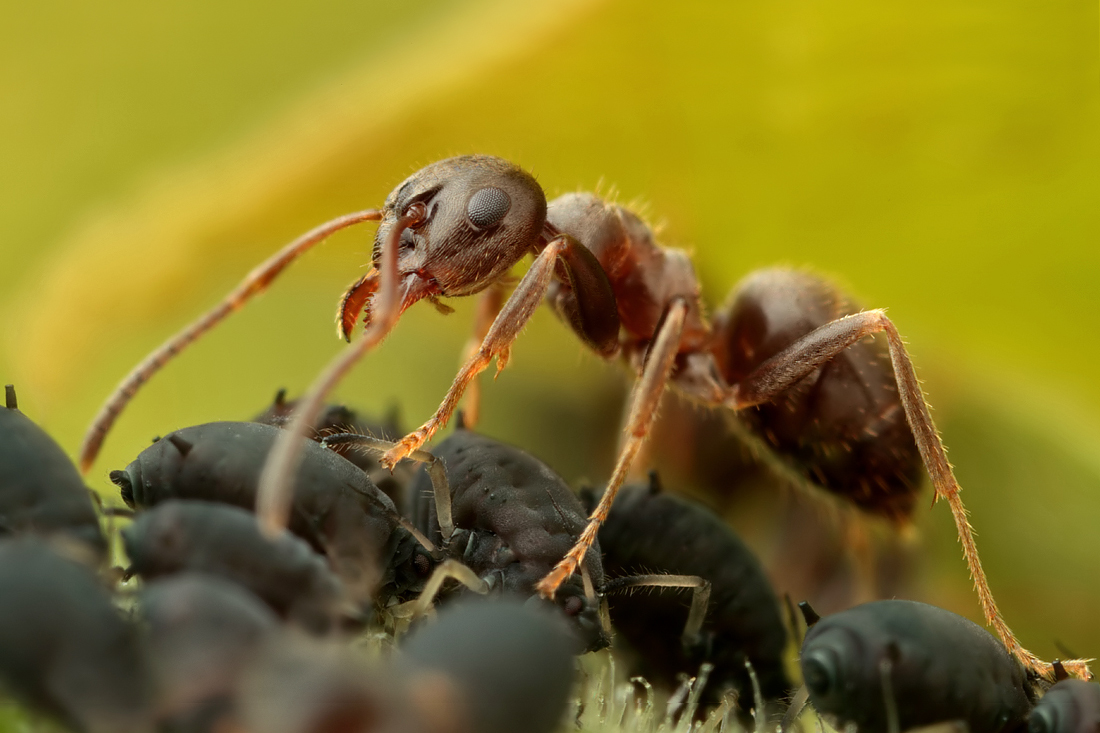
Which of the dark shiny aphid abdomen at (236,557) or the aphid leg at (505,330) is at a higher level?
the aphid leg at (505,330)

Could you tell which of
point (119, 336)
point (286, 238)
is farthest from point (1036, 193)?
point (119, 336)


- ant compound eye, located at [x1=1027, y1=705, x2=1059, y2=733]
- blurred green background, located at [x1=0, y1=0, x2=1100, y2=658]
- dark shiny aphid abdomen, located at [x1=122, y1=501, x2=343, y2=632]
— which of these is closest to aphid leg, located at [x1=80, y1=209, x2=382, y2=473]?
dark shiny aphid abdomen, located at [x1=122, y1=501, x2=343, y2=632]

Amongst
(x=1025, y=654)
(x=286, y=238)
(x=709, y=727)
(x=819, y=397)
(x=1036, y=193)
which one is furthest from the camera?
(x=286, y=238)

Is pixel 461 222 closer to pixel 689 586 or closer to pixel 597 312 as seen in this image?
→ pixel 597 312

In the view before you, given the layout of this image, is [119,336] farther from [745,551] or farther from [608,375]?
[745,551]

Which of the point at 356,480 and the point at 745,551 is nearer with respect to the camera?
the point at 356,480

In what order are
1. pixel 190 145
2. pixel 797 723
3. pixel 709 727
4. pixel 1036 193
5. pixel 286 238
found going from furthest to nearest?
pixel 190 145 → pixel 286 238 → pixel 1036 193 → pixel 797 723 → pixel 709 727

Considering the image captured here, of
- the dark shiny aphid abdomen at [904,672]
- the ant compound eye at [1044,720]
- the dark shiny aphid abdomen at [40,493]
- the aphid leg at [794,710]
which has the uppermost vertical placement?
the dark shiny aphid abdomen at [40,493]

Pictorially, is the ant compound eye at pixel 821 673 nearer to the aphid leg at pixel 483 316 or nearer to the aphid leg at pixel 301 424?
the aphid leg at pixel 301 424

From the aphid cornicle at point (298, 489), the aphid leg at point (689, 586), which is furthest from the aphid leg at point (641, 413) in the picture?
the aphid cornicle at point (298, 489)
